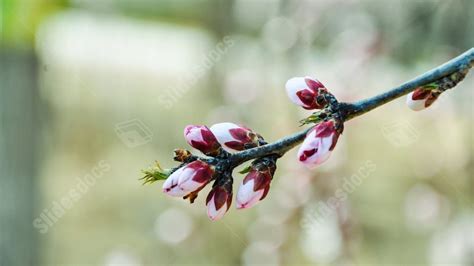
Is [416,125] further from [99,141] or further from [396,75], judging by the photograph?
[99,141]

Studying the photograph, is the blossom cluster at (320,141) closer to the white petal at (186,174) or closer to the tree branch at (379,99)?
the tree branch at (379,99)

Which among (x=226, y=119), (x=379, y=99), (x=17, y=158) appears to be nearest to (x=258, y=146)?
(x=379, y=99)

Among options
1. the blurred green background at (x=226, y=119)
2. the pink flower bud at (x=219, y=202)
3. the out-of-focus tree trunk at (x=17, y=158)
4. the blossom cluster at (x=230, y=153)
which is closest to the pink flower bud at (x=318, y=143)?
the blossom cluster at (x=230, y=153)

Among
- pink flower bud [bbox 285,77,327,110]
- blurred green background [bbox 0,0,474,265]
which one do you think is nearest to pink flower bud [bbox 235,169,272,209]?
pink flower bud [bbox 285,77,327,110]

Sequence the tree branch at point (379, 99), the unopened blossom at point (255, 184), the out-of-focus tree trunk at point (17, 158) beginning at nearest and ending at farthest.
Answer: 1. the tree branch at point (379, 99)
2. the unopened blossom at point (255, 184)
3. the out-of-focus tree trunk at point (17, 158)

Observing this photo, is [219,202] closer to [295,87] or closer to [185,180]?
[185,180]

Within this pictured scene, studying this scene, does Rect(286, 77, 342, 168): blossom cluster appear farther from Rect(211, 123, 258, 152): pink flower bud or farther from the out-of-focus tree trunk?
the out-of-focus tree trunk
